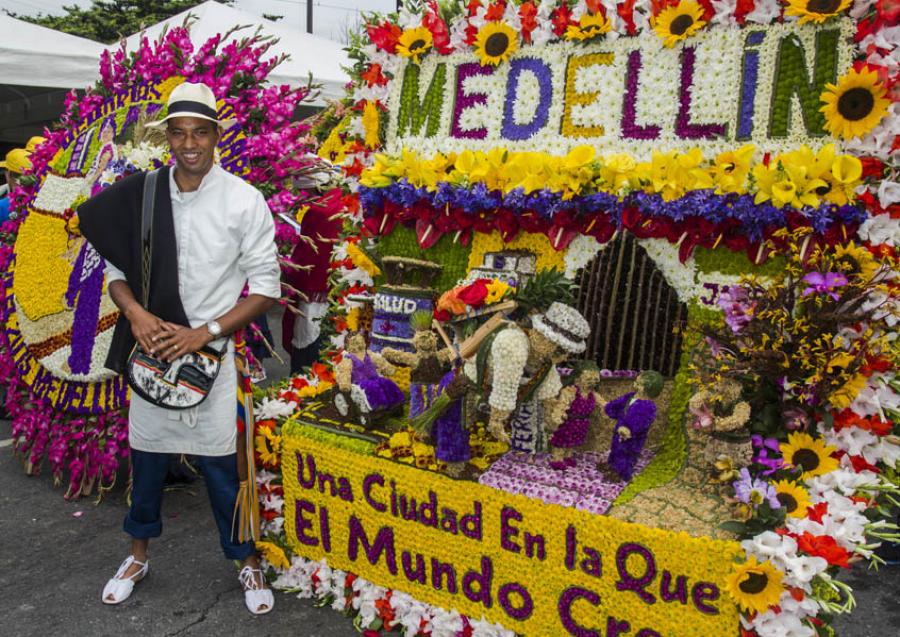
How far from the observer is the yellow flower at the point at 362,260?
13.2ft

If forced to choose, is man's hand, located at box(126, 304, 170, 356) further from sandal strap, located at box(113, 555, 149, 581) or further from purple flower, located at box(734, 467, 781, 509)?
purple flower, located at box(734, 467, 781, 509)

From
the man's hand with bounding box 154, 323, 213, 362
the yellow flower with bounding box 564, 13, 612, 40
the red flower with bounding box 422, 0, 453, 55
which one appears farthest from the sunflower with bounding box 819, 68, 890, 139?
the man's hand with bounding box 154, 323, 213, 362

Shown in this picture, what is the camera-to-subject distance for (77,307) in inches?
176

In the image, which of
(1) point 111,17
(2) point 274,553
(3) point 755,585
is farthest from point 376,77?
(1) point 111,17

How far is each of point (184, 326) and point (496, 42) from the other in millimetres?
1979

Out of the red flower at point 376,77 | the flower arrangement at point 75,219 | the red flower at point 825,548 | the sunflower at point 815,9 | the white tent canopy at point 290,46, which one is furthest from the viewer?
the white tent canopy at point 290,46

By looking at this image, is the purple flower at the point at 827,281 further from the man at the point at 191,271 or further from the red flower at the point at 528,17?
the man at the point at 191,271

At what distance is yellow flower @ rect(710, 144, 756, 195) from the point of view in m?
2.74

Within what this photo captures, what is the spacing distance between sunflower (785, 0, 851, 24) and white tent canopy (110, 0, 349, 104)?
20.1 feet

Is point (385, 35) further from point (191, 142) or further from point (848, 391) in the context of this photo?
point (848, 391)

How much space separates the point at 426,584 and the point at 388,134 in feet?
7.70

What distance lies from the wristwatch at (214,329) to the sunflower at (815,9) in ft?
8.26

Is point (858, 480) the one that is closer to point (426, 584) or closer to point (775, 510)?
point (775, 510)

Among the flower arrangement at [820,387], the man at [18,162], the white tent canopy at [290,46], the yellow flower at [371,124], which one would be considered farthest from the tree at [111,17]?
the flower arrangement at [820,387]
